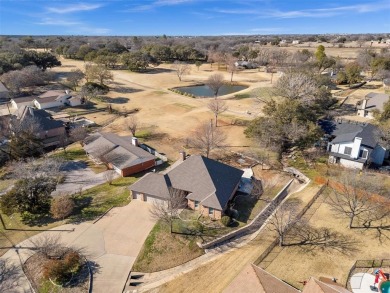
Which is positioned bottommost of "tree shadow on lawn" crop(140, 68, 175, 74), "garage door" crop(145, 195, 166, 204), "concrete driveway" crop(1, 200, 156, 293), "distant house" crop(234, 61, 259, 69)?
"concrete driveway" crop(1, 200, 156, 293)

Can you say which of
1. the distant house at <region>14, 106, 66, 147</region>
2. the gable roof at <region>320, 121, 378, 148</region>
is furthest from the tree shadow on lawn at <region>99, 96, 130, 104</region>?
the gable roof at <region>320, 121, 378, 148</region>

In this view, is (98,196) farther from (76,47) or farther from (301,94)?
(76,47)

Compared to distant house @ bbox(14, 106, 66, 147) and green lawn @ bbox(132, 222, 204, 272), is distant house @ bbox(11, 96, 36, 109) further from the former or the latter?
green lawn @ bbox(132, 222, 204, 272)

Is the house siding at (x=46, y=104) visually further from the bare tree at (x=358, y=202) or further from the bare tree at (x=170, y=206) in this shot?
the bare tree at (x=358, y=202)

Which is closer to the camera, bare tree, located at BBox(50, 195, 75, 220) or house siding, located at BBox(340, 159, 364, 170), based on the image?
bare tree, located at BBox(50, 195, 75, 220)

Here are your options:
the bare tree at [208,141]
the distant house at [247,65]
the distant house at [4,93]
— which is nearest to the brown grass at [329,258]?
the bare tree at [208,141]

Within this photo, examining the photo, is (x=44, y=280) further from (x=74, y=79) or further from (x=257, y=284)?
(x=74, y=79)
